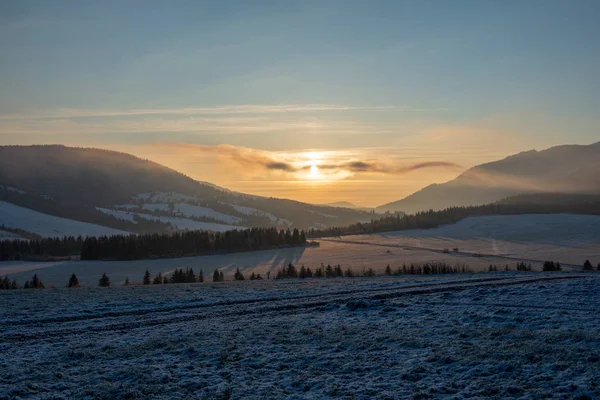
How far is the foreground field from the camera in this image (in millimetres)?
13266

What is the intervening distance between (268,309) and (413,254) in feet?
223

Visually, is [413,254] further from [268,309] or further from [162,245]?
[268,309]

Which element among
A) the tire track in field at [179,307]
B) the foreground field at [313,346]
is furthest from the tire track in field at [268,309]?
the tire track in field at [179,307]

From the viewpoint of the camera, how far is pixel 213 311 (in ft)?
84.1

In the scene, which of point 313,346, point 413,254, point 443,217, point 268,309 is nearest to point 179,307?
point 268,309

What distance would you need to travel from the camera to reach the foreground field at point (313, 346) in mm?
13266

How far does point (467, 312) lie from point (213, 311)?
40.6 feet

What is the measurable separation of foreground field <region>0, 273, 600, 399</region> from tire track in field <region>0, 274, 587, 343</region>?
116 mm

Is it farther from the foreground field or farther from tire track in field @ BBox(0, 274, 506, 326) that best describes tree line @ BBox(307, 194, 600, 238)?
the foreground field

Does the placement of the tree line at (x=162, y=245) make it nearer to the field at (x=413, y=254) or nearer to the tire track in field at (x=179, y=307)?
the field at (x=413, y=254)

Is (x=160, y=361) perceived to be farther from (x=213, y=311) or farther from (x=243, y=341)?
(x=213, y=311)

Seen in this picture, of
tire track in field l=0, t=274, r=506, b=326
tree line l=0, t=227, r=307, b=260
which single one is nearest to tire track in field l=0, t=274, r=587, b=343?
tire track in field l=0, t=274, r=506, b=326

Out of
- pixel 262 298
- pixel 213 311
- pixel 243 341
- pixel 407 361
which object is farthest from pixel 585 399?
pixel 262 298

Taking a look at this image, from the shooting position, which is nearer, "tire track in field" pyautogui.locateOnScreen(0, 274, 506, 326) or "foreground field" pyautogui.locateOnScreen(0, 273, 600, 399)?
"foreground field" pyautogui.locateOnScreen(0, 273, 600, 399)
